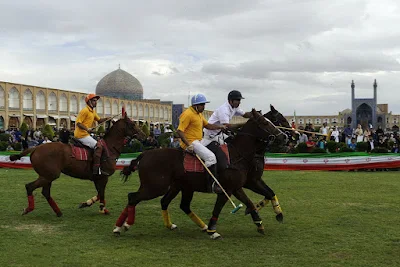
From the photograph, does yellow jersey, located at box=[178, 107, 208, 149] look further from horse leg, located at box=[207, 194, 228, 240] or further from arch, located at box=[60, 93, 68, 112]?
arch, located at box=[60, 93, 68, 112]

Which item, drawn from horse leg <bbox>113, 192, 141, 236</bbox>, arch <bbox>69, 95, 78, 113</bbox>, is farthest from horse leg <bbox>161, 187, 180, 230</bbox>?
arch <bbox>69, 95, 78, 113</bbox>

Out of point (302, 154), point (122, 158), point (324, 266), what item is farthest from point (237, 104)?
point (122, 158)

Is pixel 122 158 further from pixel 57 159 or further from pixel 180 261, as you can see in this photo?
pixel 180 261

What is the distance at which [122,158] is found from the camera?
20.2 m

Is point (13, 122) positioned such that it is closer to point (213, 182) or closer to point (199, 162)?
point (199, 162)

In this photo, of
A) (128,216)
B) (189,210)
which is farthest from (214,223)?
(128,216)

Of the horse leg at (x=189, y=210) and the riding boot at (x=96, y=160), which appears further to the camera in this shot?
the riding boot at (x=96, y=160)

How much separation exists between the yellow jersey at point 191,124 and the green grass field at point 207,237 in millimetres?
1528

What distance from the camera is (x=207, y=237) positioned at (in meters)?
6.95

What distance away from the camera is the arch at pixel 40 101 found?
6291 centimetres

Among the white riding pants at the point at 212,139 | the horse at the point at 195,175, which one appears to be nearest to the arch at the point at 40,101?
the white riding pants at the point at 212,139

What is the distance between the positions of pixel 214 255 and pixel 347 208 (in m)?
4.39

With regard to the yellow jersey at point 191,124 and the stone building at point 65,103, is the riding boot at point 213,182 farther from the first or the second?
the stone building at point 65,103

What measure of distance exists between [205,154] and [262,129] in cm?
103
